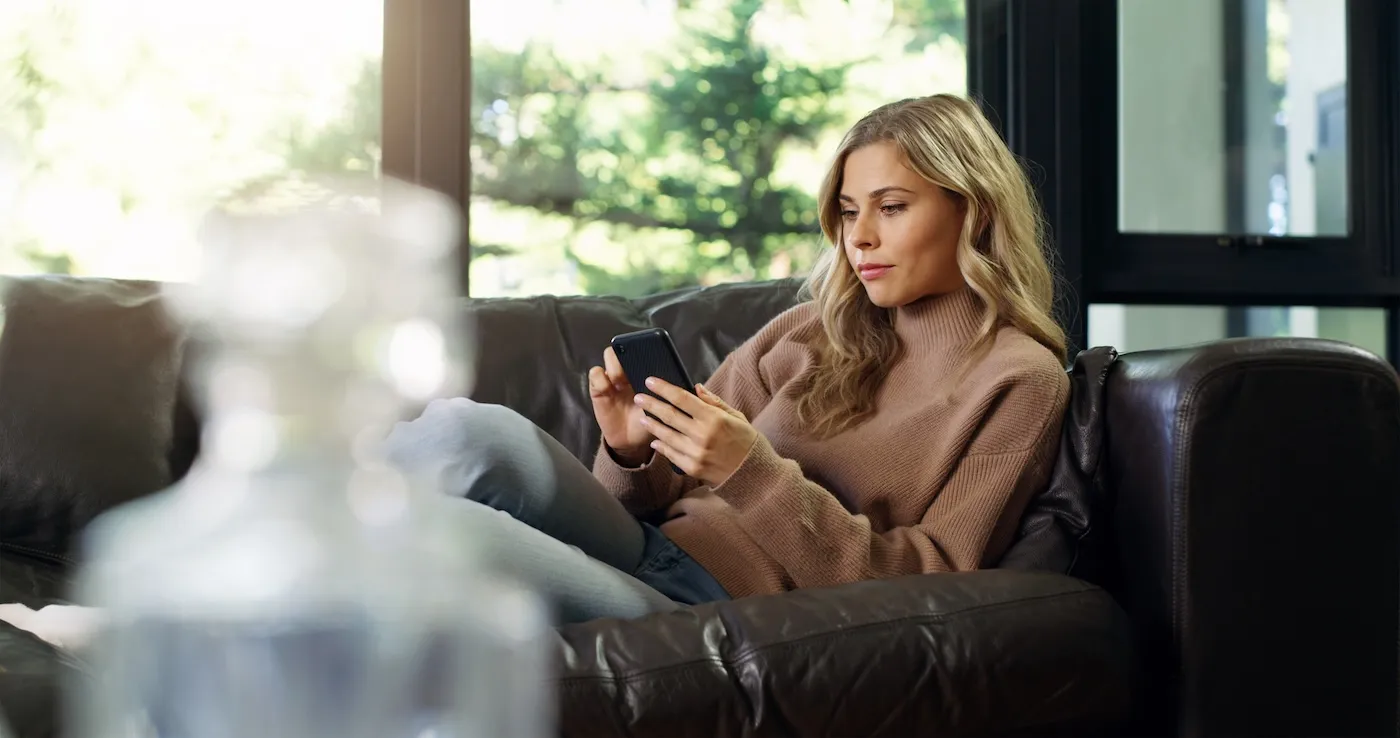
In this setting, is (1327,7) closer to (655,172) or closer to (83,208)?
(655,172)

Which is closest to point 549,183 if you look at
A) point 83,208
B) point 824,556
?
point 83,208

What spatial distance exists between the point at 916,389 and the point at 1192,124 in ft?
4.78

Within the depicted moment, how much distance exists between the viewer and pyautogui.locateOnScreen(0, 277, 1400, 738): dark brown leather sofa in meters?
1.18

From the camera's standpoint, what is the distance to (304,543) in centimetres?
26

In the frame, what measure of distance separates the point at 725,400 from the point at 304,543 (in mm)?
1722

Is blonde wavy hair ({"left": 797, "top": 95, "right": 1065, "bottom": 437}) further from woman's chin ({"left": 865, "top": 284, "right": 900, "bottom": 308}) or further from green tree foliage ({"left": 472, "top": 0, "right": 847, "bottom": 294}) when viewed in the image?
green tree foliage ({"left": 472, "top": 0, "right": 847, "bottom": 294})

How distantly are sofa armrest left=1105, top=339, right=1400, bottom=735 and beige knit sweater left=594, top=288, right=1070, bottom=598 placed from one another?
248 millimetres

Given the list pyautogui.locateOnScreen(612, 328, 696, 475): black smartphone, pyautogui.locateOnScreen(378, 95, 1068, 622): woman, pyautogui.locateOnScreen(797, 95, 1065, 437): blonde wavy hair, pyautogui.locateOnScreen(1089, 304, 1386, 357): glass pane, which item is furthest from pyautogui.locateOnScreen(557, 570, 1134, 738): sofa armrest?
pyautogui.locateOnScreen(1089, 304, 1386, 357): glass pane

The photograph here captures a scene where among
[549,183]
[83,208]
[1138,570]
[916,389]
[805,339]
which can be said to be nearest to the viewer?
[1138,570]

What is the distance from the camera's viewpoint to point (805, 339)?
1954mm

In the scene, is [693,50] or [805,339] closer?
[805,339]

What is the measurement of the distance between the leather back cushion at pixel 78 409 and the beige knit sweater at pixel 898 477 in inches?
24.2

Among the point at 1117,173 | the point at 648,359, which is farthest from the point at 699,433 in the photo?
the point at 1117,173

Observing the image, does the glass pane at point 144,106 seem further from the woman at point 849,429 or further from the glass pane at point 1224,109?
the glass pane at point 1224,109
